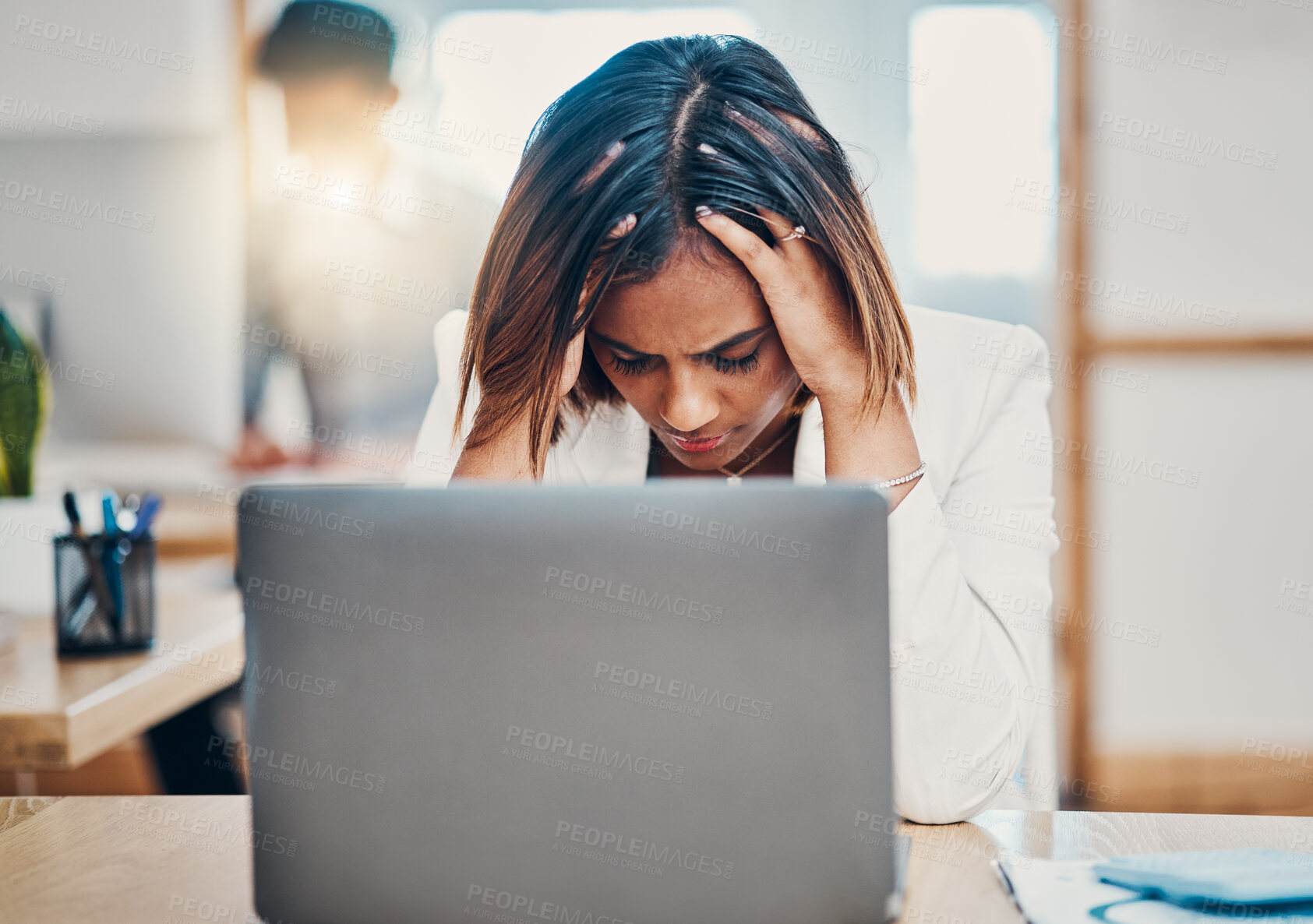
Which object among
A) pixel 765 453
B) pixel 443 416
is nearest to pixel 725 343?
pixel 765 453

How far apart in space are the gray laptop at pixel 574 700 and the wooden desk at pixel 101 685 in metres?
0.58

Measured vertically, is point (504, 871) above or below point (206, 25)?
below

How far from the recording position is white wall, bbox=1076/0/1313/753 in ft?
7.36

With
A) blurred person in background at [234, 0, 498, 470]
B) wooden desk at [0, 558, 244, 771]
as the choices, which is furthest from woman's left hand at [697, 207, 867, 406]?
blurred person in background at [234, 0, 498, 470]

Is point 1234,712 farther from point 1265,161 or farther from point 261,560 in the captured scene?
point 261,560

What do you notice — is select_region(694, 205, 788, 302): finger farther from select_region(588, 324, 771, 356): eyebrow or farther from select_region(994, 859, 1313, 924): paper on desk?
select_region(994, 859, 1313, 924): paper on desk

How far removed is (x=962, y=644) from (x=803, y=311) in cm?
35

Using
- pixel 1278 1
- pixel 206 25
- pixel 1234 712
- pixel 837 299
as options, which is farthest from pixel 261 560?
pixel 206 25

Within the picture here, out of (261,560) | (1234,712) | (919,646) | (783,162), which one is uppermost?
(783,162)

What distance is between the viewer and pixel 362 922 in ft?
1.79

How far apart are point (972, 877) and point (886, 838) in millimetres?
191

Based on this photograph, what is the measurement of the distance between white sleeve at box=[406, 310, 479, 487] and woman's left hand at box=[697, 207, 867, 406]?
41 cm

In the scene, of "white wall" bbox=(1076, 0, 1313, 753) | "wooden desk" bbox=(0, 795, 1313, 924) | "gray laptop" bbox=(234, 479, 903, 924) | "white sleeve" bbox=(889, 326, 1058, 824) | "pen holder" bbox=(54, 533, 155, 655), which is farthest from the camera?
"white wall" bbox=(1076, 0, 1313, 753)

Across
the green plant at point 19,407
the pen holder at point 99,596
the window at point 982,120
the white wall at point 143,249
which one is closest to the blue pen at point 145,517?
the pen holder at point 99,596
